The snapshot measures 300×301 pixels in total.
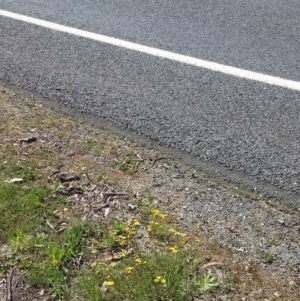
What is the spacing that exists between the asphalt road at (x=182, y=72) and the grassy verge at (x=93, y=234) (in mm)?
511

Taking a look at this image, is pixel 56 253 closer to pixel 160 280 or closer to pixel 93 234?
pixel 93 234

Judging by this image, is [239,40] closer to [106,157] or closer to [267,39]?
[267,39]

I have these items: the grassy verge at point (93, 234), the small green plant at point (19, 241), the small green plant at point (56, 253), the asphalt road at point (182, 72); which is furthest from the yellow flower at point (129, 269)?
the asphalt road at point (182, 72)

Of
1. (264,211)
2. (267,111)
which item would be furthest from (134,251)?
(267,111)

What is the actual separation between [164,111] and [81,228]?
1479 millimetres

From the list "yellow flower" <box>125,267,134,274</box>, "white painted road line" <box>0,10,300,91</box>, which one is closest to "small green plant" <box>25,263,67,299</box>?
"yellow flower" <box>125,267,134,274</box>

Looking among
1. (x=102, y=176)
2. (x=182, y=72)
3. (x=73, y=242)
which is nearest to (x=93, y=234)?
(x=73, y=242)

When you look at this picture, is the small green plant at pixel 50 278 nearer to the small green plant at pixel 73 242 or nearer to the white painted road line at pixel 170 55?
the small green plant at pixel 73 242

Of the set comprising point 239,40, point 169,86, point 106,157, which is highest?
point 239,40

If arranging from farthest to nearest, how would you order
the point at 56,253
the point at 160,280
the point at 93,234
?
the point at 93,234, the point at 56,253, the point at 160,280

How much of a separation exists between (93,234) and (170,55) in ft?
8.10

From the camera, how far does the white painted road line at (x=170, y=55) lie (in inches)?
184

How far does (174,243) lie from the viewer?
118 inches

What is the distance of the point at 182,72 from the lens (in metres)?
4.79
